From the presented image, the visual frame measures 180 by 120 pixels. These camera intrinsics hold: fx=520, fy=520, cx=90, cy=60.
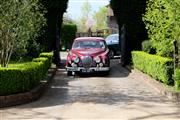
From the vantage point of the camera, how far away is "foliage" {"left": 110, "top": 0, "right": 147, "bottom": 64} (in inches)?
1057

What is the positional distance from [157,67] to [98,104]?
4.65 meters

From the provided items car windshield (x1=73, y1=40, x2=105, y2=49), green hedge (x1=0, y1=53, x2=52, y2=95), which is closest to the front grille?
car windshield (x1=73, y1=40, x2=105, y2=49)

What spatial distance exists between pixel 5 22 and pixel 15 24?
0.66 metres

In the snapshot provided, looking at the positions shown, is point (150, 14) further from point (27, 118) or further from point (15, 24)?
point (27, 118)

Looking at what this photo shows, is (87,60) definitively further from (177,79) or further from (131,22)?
(177,79)

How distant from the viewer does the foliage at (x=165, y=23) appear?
16.8 meters

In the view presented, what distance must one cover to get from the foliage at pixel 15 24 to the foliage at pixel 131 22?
9.61 m

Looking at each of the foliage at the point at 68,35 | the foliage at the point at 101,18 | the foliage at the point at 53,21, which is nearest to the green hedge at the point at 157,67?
the foliage at the point at 53,21

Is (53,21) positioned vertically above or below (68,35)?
above

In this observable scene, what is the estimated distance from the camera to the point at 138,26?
27062 mm

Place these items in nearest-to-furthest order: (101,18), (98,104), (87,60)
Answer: (98,104), (87,60), (101,18)

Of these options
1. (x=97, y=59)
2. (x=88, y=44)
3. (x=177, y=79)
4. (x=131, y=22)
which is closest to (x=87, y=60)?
(x=97, y=59)

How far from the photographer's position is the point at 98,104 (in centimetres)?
1397

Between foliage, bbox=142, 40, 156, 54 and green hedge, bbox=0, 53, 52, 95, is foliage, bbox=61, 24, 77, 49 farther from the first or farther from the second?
green hedge, bbox=0, 53, 52, 95
